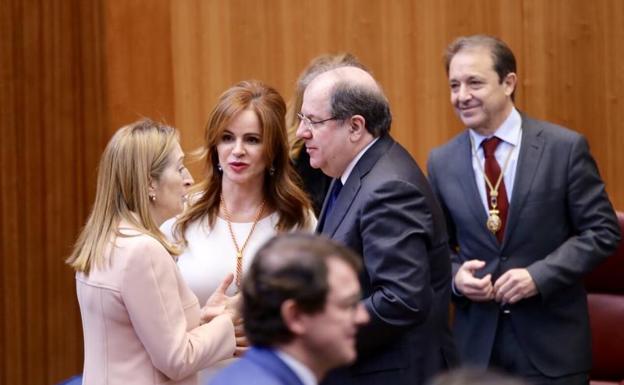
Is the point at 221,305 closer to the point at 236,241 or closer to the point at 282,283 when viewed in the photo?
the point at 236,241

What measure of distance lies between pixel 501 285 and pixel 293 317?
2.44m

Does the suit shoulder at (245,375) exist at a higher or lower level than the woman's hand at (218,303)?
higher

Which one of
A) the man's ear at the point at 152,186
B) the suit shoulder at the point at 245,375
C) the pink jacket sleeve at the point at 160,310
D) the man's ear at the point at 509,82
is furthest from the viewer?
the man's ear at the point at 509,82

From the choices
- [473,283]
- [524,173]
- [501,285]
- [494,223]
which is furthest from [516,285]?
[524,173]

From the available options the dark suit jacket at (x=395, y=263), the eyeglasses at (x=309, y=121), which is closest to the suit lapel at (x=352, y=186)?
the dark suit jacket at (x=395, y=263)

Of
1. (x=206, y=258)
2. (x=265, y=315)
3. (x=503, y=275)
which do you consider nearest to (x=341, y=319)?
(x=265, y=315)

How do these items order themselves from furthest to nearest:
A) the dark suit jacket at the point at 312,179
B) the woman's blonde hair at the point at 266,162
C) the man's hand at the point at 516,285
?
the dark suit jacket at the point at 312,179, the man's hand at the point at 516,285, the woman's blonde hair at the point at 266,162

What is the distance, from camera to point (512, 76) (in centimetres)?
505

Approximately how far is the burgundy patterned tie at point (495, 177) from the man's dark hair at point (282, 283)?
99.0 inches

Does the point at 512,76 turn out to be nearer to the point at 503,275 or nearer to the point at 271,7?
the point at 503,275

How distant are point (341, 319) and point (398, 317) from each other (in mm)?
1249

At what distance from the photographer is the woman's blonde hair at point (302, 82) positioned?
488 centimetres

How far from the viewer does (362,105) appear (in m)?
3.94

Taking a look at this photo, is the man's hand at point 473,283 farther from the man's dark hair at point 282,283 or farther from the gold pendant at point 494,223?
the man's dark hair at point 282,283
